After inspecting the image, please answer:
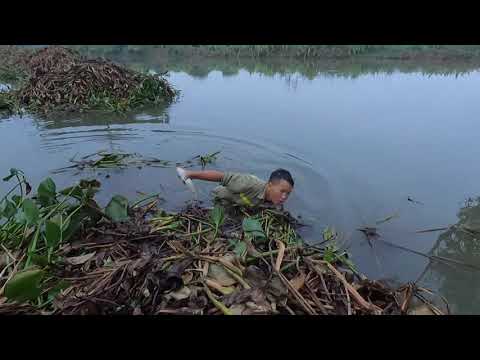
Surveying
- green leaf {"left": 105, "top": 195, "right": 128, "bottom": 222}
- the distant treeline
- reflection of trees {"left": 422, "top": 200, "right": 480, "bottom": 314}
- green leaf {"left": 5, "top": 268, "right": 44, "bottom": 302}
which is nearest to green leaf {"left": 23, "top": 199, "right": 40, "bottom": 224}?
green leaf {"left": 105, "top": 195, "right": 128, "bottom": 222}

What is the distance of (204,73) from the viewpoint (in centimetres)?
1250

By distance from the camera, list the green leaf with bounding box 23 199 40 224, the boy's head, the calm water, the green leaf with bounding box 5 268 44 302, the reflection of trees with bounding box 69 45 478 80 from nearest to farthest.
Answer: the green leaf with bounding box 5 268 44 302 → the green leaf with bounding box 23 199 40 224 → the boy's head → the calm water → the reflection of trees with bounding box 69 45 478 80

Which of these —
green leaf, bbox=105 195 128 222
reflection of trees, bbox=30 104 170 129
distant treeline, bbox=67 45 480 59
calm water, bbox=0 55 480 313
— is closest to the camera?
green leaf, bbox=105 195 128 222

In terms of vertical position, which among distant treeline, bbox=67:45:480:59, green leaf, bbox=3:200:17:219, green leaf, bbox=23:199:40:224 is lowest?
green leaf, bbox=3:200:17:219

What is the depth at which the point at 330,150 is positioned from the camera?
5301mm

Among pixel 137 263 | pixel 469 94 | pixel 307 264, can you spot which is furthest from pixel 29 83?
pixel 469 94

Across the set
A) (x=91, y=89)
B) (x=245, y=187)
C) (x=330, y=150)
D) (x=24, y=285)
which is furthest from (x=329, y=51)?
(x=24, y=285)

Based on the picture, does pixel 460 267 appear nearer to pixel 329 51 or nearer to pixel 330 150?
pixel 330 150

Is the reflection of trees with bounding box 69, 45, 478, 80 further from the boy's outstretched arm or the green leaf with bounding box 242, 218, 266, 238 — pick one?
the green leaf with bounding box 242, 218, 266, 238

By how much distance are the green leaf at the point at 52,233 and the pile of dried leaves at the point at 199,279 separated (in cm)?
14

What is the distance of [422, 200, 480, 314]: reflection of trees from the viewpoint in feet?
8.39

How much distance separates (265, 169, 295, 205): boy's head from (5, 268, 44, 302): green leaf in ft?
6.36
